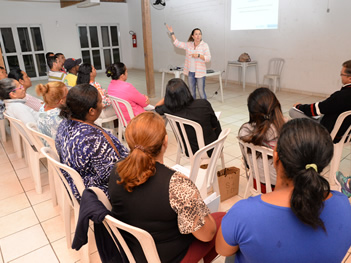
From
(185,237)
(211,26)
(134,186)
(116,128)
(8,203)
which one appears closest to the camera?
(134,186)

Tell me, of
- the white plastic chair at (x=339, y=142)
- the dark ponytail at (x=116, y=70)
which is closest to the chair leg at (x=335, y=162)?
the white plastic chair at (x=339, y=142)

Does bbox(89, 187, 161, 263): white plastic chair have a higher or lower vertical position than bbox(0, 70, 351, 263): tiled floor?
higher

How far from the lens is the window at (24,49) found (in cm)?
873

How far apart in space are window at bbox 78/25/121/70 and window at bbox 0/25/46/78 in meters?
1.48

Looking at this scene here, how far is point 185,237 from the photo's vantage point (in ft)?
3.80

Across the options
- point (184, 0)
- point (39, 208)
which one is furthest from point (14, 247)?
point (184, 0)

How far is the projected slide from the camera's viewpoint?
5.99 meters

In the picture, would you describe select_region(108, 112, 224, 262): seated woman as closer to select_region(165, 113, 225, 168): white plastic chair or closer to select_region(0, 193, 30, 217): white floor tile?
select_region(165, 113, 225, 168): white plastic chair

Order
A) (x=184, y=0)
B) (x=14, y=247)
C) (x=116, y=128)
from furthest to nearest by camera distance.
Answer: (x=184, y=0), (x=116, y=128), (x=14, y=247)

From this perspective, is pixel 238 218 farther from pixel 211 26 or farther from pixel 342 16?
pixel 211 26

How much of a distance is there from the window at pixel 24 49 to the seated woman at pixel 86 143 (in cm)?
899

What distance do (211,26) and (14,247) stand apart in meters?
7.13

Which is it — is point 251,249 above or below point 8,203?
above

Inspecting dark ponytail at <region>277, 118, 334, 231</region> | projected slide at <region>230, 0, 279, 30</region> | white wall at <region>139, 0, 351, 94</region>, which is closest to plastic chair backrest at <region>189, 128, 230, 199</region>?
dark ponytail at <region>277, 118, 334, 231</region>
